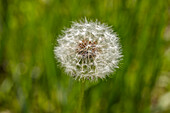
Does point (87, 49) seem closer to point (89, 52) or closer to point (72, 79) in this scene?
point (89, 52)

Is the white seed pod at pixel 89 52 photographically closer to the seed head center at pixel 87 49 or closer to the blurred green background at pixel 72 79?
the seed head center at pixel 87 49

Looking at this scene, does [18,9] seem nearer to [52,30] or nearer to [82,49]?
[52,30]

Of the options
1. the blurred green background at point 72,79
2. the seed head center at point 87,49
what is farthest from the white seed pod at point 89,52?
the blurred green background at point 72,79

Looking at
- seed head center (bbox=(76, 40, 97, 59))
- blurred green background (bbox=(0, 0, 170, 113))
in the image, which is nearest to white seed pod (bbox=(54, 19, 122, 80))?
seed head center (bbox=(76, 40, 97, 59))

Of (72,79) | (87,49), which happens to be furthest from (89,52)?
(72,79)

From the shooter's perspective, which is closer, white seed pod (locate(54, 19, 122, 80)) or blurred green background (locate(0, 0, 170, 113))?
white seed pod (locate(54, 19, 122, 80))

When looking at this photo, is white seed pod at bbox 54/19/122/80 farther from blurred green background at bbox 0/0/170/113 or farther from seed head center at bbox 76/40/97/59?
blurred green background at bbox 0/0/170/113
